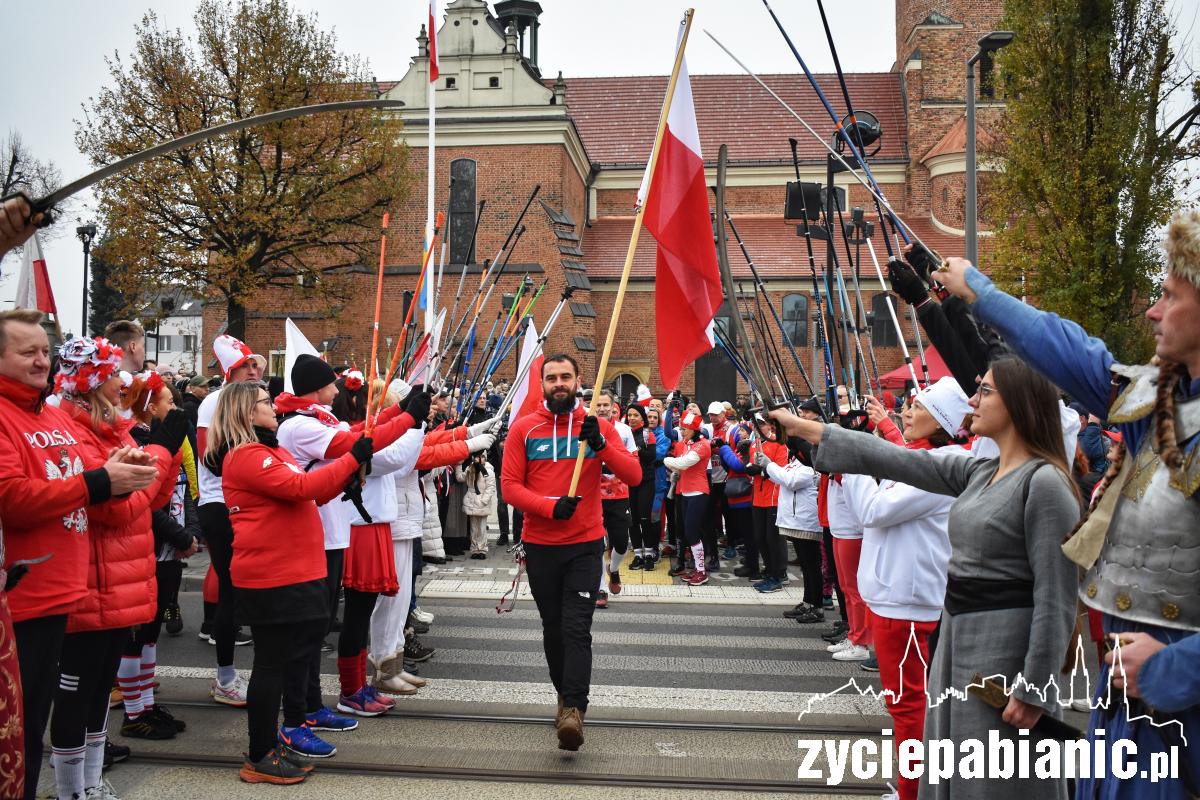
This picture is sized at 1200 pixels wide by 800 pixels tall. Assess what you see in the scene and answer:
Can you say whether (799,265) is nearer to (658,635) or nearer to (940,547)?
(658,635)

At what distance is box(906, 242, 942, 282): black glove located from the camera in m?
3.52

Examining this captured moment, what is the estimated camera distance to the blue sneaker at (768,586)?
11007 mm

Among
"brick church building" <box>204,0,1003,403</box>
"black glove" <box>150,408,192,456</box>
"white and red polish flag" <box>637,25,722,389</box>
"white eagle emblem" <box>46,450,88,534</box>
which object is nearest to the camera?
"white eagle emblem" <box>46,450,88,534</box>

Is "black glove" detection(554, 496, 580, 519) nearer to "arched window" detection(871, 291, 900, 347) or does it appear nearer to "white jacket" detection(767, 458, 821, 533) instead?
"white jacket" detection(767, 458, 821, 533)

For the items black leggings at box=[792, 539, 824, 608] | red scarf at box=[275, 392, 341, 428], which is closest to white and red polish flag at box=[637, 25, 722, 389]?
red scarf at box=[275, 392, 341, 428]

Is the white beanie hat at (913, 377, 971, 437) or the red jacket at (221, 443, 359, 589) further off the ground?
the white beanie hat at (913, 377, 971, 437)

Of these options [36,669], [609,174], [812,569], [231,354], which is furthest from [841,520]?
[609,174]

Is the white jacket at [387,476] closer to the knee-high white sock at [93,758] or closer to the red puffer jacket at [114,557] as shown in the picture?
the red puffer jacket at [114,557]

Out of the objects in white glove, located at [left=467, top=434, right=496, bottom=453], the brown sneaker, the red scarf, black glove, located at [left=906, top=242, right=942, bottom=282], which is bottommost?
the brown sneaker

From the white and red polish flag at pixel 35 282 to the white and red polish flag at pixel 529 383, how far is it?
313 centimetres

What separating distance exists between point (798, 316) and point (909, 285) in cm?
3408

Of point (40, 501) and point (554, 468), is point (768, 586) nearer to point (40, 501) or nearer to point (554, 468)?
point (554, 468)

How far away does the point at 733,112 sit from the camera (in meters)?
42.2

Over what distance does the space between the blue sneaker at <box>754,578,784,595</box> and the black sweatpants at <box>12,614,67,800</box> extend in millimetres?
8143
